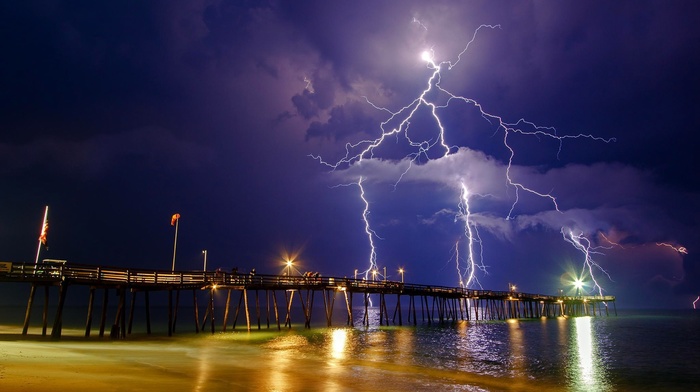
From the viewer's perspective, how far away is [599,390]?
18.6 m

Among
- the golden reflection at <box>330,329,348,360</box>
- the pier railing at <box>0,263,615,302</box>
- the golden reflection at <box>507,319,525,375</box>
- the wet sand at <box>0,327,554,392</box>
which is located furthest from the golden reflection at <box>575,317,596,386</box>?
the pier railing at <box>0,263,615,302</box>

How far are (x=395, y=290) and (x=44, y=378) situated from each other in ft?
136

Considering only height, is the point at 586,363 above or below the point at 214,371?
below

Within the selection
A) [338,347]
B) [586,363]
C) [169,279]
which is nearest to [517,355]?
[586,363]

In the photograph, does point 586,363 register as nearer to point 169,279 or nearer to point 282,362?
point 282,362

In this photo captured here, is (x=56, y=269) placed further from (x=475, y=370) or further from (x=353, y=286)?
(x=353, y=286)

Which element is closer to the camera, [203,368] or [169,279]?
[203,368]

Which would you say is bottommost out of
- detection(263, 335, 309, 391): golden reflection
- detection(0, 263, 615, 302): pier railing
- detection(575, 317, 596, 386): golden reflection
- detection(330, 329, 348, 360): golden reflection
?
detection(575, 317, 596, 386): golden reflection

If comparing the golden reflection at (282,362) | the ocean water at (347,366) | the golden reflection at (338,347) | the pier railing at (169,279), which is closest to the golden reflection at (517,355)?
the ocean water at (347,366)

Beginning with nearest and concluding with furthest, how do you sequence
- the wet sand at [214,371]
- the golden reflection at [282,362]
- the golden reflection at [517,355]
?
the wet sand at [214,371] → the golden reflection at [282,362] → the golden reflection at [517,355]

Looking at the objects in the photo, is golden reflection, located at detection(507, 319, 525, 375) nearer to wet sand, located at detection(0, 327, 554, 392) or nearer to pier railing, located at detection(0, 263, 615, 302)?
wet sand, located at detection(0, 327, 554, 392)

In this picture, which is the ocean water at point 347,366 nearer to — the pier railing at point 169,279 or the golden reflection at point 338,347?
the golden reflection at point 338,347

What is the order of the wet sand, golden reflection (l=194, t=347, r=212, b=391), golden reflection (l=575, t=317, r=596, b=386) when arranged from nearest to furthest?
the wet sand, golden reflection (l=194, t=347, r=212, b=391), golden reflection (l=575, t=317, r=596, b=386)

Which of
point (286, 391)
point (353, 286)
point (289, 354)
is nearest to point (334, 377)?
point (286, 391)
